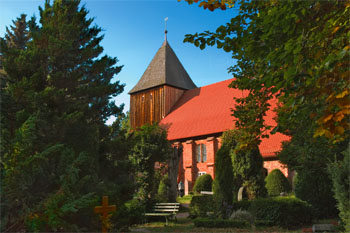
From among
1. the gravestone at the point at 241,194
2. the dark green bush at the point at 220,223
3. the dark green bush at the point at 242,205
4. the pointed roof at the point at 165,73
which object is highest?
the pointed roof at the point at 165,73

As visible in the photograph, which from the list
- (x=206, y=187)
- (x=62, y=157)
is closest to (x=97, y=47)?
(x=62, y=157)

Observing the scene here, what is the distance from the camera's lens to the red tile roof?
3156cm

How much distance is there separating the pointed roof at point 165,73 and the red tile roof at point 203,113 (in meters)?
2.29

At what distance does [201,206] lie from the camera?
14.5m

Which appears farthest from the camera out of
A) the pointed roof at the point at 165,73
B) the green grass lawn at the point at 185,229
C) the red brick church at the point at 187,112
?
the pointed roof at the point at 165,73

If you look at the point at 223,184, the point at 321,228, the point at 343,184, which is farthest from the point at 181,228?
the point at 343,184

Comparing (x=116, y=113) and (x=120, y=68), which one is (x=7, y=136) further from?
(x=120, y=68)

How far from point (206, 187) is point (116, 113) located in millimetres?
17309

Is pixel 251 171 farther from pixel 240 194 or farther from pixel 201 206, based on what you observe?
pixel 201 206

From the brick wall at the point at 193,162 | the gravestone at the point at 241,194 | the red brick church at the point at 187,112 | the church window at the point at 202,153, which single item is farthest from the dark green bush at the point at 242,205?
the church window at the point at 202,153

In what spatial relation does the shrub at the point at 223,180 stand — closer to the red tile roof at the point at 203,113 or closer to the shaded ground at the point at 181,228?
the shaded ground at the point at 181,228

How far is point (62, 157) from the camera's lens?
26.2 ft

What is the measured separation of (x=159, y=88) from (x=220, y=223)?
28.8 m

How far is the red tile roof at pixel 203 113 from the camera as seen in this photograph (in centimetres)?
3156
